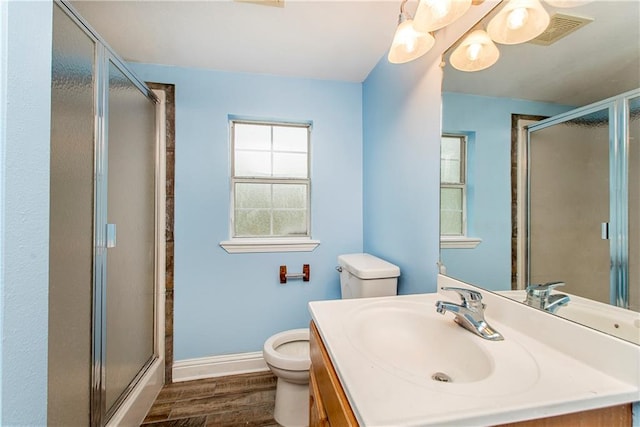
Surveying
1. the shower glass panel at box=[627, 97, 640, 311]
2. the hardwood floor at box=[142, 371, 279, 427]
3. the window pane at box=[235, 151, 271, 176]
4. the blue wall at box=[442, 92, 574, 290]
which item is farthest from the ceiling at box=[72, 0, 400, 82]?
the hardwood floor at box=[142, 371, 279, 427]

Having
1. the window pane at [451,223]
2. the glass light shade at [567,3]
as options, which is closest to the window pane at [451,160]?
the window pane at [451,223]

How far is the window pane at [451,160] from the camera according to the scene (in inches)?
43.6

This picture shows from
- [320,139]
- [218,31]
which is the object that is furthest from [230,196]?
[218,31]

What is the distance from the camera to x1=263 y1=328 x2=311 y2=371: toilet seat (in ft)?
4.49

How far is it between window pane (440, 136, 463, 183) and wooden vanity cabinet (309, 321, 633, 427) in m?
0.79

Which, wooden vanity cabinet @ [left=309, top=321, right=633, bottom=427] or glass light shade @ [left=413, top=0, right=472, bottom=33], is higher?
glass light shade @ [left=413, top=0, right=472, bottom=33]

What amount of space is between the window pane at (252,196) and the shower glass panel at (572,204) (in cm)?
165

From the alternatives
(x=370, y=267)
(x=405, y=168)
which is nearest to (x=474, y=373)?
(x=370, y=267)

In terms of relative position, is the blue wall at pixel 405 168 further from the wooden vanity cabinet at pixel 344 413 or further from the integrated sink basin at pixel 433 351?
the wooden vanity cabinet at pixel 344 413

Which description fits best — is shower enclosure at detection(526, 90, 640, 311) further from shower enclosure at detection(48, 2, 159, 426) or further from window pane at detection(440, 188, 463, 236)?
shower enclosure at detection(48, 2, 159, 426)

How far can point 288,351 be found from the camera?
5.47 ft

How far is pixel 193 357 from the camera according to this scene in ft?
6.11

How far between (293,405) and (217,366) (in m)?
0.74

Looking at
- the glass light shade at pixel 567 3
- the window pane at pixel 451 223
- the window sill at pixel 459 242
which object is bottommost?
the window sill at pixel 459 242
